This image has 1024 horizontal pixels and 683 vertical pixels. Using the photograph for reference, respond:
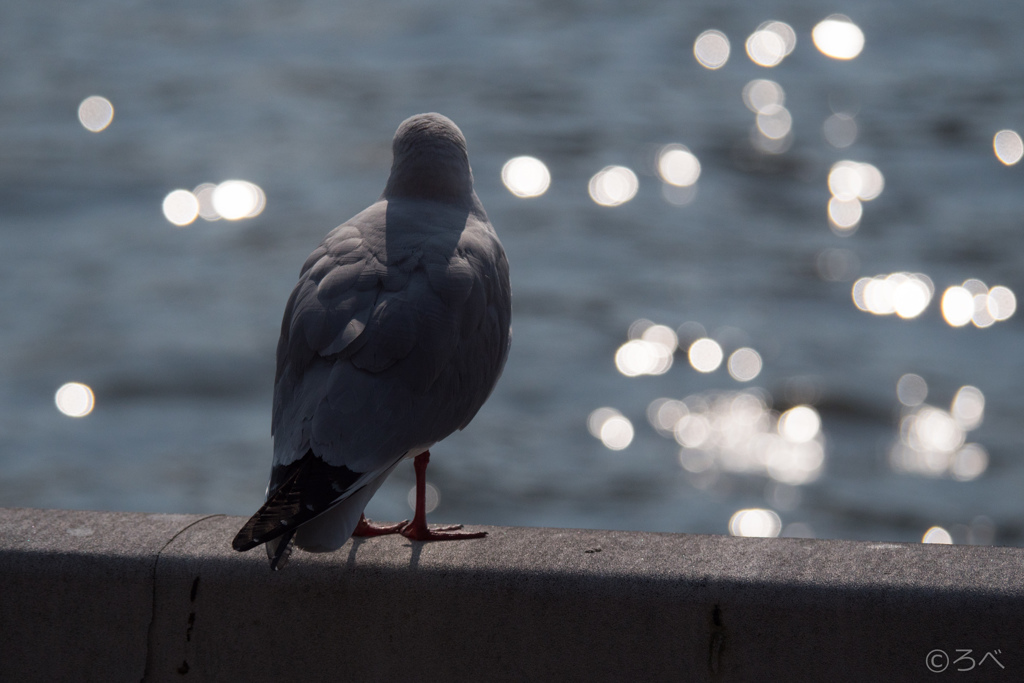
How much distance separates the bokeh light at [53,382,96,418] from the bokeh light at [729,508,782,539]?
7492 mm

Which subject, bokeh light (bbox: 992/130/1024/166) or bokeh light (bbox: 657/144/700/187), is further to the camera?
bokeh light (bbox: 657/144/700/187)

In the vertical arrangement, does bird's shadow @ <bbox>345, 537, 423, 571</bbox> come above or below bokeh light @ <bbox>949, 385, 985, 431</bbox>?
above

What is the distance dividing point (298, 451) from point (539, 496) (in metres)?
8.56

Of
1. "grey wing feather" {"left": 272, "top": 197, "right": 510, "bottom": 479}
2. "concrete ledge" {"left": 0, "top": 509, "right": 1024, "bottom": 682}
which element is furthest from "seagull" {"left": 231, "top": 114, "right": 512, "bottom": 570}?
"concrete ledge" {"left": 0, "top": 509, "right": 1024, "bottom": 682}

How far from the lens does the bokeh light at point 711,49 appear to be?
2331 centimetres

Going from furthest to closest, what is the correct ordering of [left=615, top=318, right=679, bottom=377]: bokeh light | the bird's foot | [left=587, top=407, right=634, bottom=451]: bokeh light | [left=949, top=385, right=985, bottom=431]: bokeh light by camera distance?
[left=615, top=318, right=679, bottom=377]: bokeh light → [left=949, top=385, right=985, bottom=431]: bokeh light → [left=587, top=407, right=634, bottom=451]: bokeh light → the bird's foot

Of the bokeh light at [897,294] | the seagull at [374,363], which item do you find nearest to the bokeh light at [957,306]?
the bokeh light at [897,294]

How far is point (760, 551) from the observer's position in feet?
10.8

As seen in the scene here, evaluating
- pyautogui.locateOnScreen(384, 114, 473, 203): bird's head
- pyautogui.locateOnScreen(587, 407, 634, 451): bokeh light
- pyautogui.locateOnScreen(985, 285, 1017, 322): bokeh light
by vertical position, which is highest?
pyautogui.locateOnScreen(384, 114, 473, 203): bird's head

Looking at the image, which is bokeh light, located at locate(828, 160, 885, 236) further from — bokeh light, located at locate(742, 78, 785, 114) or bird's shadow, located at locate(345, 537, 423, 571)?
bird's shadow, located at locate(345, 537, 423, 571)

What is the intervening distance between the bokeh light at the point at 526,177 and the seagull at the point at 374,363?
14844 millimetres

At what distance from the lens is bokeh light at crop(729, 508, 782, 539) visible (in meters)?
11.0

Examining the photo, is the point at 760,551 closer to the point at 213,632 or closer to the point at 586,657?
the point at 586,657

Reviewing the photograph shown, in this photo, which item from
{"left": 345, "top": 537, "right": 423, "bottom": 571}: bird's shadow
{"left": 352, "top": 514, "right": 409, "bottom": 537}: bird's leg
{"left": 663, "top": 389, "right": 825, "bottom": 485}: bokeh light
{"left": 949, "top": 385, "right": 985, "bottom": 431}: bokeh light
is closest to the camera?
{"left": 345, "top": 537, "right": 423, "bottom": 571}: bird's shadow
